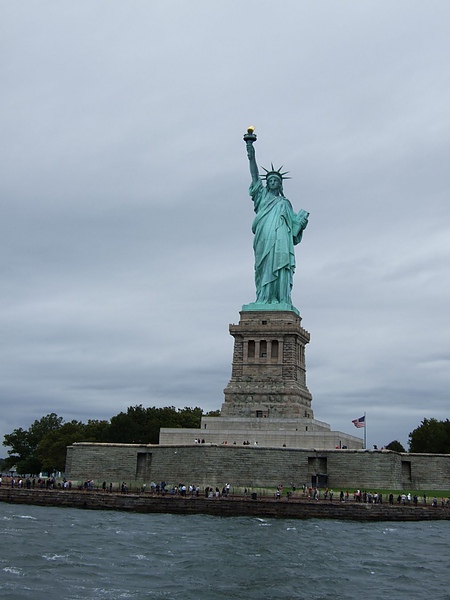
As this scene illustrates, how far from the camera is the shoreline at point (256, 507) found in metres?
38.8

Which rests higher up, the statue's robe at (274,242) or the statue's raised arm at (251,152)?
the statue's raised arm at (251,152)

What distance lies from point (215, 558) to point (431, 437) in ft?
138

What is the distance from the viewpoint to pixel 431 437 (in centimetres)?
6538

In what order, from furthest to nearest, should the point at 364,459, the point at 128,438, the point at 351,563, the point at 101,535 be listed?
the point at 128,438 → the point at 364,459 → the point at 101,535 → the point at 351,563

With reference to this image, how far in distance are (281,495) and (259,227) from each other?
22.4m

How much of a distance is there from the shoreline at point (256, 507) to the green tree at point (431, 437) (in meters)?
24.0

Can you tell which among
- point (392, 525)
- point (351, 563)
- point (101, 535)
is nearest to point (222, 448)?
point (392, 525)

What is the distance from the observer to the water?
22298 millimetres

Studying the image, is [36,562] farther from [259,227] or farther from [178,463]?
[259,227]

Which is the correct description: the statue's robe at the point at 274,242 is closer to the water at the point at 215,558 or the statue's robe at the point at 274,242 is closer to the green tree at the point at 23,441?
the water at the point at 215,558

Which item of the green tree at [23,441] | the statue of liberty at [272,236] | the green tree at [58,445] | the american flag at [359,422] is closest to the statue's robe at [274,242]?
the statue of liberty at [272,236]

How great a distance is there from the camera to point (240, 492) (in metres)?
43.5

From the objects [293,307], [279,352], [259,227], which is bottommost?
[279,352]

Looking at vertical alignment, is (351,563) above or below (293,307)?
below
